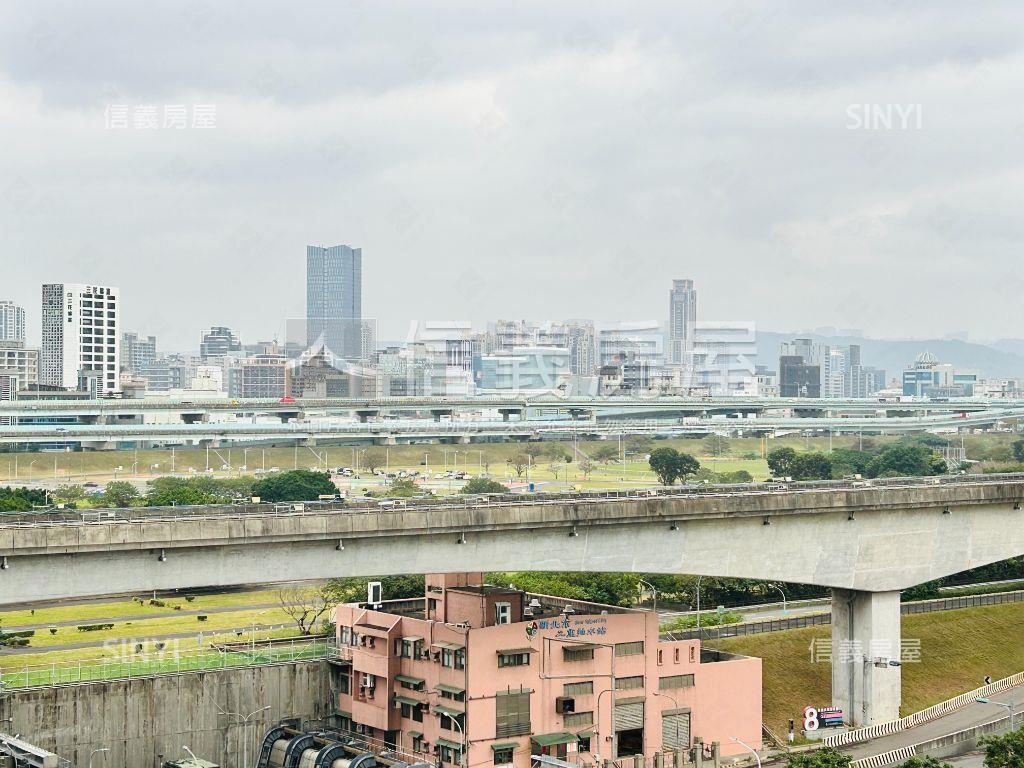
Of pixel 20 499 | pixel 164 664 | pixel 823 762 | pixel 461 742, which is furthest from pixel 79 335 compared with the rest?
pixel 823 762

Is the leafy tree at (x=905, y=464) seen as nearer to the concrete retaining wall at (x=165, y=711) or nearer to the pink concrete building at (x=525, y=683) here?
the pink concrete building at (x=525, y=683)

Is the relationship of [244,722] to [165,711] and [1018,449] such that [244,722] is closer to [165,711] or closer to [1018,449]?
[165,711]

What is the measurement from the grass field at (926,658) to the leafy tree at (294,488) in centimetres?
3224

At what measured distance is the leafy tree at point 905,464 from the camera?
93375 mm

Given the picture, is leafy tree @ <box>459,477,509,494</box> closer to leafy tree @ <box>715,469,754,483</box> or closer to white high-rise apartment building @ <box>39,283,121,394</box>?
leafy tree @ <box>715,469,754,483</box>

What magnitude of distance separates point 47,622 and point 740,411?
122 meters

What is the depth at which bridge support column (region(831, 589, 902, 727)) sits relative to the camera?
40812 mm

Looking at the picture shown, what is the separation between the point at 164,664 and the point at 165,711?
58.6 inches

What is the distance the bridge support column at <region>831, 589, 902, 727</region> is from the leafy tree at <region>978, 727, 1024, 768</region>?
806cm

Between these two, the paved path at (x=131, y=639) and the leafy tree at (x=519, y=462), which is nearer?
the paved path at (x=131, y=639)

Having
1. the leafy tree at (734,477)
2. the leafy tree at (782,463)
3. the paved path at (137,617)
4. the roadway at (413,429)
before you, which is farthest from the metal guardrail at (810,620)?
the roadway at (413,429)

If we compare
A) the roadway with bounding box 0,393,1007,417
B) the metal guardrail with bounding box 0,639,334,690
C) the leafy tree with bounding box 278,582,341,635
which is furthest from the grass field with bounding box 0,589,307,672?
the roadway with bounding box 0,393,1007,417

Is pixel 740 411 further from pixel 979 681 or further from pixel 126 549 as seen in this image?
pixel 126 549

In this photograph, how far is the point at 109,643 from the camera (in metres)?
45.4
